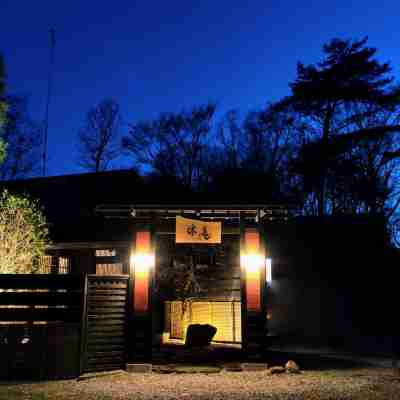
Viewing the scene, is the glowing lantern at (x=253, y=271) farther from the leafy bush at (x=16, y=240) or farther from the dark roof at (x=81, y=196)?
the dark roof at (x=81, y=196)

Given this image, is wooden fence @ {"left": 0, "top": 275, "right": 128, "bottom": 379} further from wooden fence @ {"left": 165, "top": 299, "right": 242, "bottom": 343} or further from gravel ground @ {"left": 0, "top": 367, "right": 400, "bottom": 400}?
wooden fence @ {"left": 165, "top": 299, "right": 242, "bottom": 343}

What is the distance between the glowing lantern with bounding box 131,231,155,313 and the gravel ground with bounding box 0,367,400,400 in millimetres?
1297

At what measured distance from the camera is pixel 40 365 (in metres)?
7.84

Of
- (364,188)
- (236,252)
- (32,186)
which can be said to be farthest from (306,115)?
(32,186)

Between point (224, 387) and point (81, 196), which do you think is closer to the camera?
point (224, 387)

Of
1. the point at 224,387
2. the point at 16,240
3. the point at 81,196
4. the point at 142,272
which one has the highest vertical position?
the point at 81,196

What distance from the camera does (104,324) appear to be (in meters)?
8.35

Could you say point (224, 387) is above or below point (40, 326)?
below

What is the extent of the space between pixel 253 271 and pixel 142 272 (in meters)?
2.18

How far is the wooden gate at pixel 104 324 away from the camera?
8117 millimetres

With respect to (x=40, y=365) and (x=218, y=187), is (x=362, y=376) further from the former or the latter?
(x=218, y=187)

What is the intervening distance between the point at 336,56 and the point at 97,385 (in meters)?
17.9

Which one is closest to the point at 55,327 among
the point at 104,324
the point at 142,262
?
the point at 104,324

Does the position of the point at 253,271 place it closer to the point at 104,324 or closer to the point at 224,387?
the point at 224,387
